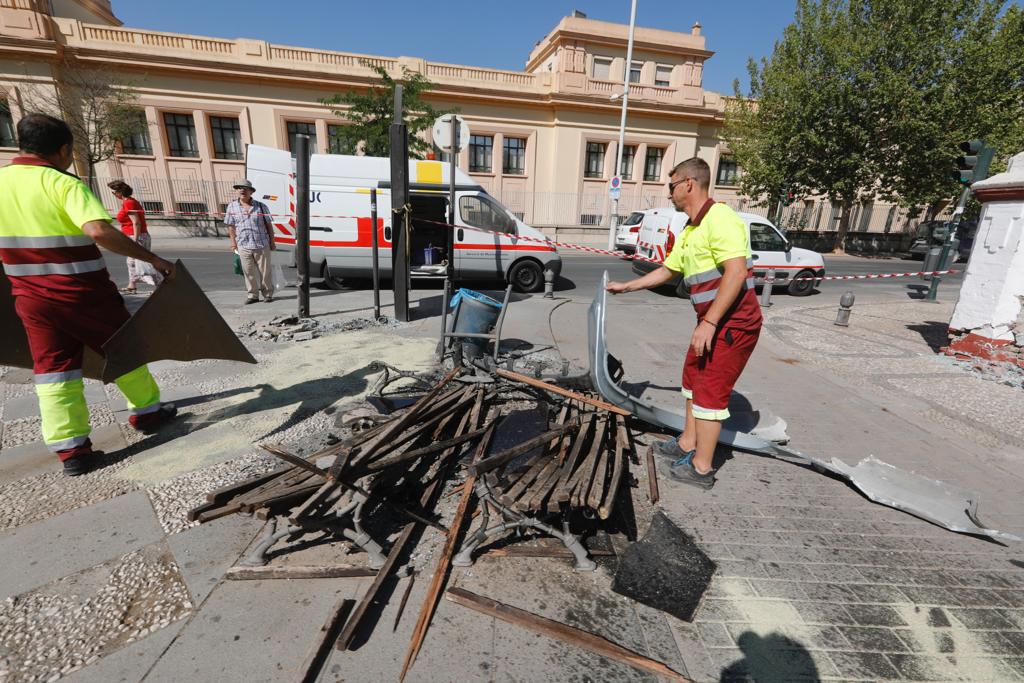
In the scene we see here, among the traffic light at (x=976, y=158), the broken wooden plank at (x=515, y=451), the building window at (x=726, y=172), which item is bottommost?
the broken wooden plank at (x=515, y=451)

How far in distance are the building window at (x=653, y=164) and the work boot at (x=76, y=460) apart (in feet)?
99.5

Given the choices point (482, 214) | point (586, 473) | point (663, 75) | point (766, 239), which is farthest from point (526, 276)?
point (663, 75)

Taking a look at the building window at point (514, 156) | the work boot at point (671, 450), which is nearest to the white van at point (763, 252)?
the work boot at point (671, 450)

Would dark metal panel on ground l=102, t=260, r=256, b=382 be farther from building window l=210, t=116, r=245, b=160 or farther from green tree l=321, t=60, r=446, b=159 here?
building window l=210, t=116, r=245, b=160

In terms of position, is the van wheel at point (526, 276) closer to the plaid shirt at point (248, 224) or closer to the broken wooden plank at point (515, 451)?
the plaid shirt at point (248, 224)

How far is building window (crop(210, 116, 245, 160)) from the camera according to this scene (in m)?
23.6

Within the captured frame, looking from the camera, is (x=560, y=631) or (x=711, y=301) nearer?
(x=560, y=631)

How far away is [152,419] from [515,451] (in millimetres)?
2963

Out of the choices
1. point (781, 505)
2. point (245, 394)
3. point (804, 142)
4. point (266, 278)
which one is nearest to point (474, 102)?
point (804, 142)

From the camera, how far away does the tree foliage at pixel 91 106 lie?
19344 mm

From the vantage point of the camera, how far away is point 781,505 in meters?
3.03

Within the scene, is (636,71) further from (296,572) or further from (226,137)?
(296,572)

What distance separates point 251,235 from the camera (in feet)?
24.6

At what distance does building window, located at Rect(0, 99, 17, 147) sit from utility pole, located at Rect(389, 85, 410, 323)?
87.4 ft
